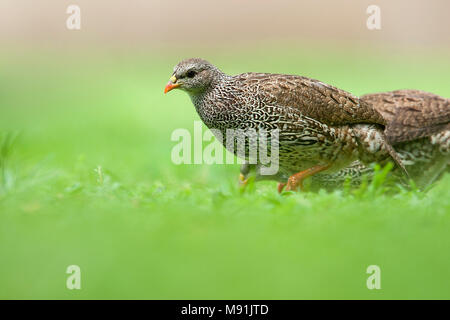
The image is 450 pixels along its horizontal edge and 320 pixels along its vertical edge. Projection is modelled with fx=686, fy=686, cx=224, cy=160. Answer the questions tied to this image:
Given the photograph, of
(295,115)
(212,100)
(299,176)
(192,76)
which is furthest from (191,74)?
(299,176)

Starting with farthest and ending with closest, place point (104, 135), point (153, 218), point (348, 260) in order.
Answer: point (104, 135)
point (153, 218)
point (348, 260)

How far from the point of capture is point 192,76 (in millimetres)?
6621

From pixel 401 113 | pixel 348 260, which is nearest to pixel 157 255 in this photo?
pixel 348 260

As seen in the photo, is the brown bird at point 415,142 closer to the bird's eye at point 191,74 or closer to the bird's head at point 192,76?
the bird's head at point 192,76

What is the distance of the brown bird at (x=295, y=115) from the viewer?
6320mm

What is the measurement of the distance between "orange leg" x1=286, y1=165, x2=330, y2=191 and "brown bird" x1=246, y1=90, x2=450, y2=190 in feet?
2.58

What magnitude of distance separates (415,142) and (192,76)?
2.72 metres

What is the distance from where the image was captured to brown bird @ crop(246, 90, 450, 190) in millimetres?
7535

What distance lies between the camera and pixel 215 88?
6.63 m

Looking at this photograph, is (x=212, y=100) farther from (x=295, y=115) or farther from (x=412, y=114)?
(x=412, y=114)

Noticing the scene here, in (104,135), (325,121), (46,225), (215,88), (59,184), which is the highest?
(104,135)

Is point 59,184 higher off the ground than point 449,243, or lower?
higher

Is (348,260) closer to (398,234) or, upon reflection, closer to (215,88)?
(398,234)

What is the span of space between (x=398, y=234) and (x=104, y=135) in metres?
9.31
